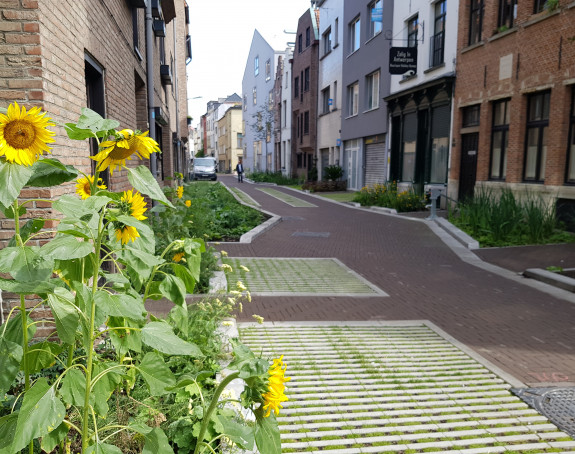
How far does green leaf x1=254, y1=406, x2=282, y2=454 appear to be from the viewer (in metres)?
1.61

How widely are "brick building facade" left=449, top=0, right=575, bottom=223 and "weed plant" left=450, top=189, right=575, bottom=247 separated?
3.56 feet

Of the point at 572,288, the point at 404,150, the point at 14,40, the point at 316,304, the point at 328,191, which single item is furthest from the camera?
the point at 328,191

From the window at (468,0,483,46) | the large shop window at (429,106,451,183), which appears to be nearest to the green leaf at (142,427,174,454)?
the window at (468,0,483,46)

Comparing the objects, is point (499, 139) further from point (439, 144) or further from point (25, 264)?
point (25, 264)

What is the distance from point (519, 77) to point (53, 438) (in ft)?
49.2

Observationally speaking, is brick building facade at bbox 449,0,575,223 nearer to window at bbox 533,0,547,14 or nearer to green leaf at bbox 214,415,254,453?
window at bbox 533,0,547,14

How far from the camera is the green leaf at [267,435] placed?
1.61 meters

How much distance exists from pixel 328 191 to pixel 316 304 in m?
22.8

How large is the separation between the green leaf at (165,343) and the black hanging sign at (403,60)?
1963cm

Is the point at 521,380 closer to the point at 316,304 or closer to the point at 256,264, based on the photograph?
the point at 316,304

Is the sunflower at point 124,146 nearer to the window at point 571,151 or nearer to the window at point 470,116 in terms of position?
the window at point 571,151

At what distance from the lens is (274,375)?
1648mm

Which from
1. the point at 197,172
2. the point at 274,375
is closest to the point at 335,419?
the point at 274,375

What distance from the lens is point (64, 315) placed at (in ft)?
5.47
